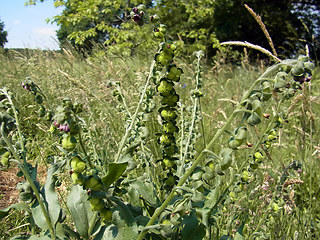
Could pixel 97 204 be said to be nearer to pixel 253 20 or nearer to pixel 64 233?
pixel 64 233

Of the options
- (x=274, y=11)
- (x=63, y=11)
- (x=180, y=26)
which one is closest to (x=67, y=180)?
(x=63, y=11)

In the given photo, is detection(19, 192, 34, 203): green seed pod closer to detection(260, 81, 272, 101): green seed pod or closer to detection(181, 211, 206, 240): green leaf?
detection(181, 211, 206, 240): green leaf

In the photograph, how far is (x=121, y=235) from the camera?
0.83 m

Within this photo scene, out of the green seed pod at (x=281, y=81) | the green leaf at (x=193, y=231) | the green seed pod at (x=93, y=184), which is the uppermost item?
the green seed pod at (x=93, y=184)

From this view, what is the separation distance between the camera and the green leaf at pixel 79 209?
89 centimetres

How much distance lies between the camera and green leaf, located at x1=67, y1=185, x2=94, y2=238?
2.93 feet

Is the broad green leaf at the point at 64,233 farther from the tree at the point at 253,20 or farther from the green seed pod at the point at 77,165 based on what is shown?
the tree at the point at 253,20

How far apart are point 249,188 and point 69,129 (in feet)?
5.05

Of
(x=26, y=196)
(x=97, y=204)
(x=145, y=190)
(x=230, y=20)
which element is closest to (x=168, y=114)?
(x=145, y=190)

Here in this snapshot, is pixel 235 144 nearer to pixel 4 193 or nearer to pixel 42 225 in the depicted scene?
pixel 42 225

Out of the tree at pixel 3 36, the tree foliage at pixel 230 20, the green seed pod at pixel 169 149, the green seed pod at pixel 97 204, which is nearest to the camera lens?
the green seed pod at pixel 97 204

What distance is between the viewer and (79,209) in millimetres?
907

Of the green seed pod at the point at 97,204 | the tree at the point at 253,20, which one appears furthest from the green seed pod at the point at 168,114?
the tree at the point at 253,20

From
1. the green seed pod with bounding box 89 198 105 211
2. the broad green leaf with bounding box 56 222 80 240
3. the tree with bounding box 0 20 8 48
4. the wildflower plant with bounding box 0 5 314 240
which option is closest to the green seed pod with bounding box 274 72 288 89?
the wildflower plant with bounding box 0 5 314 240
